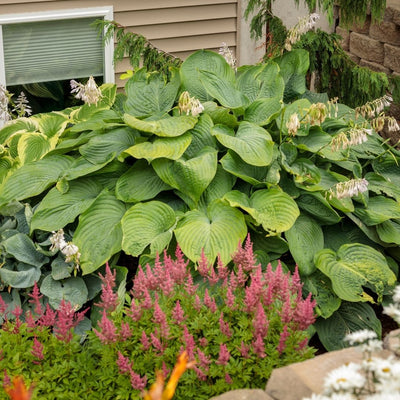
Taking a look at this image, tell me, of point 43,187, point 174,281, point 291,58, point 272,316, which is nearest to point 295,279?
point 272,316

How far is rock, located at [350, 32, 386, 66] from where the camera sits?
6547 mm

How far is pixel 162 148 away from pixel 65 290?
0.86m

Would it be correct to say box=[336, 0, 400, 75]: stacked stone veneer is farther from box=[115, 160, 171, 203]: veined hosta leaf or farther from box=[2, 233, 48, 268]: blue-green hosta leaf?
box=[2, 233, 48, 268]: blue-green hosta leaf

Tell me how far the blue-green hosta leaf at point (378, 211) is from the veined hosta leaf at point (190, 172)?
2.78 ft

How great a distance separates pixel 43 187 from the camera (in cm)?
400

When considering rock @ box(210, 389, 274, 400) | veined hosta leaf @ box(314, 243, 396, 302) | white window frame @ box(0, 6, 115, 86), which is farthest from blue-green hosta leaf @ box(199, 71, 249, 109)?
rock @ box(210, 389, 274, 400)

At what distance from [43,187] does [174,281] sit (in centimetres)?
131

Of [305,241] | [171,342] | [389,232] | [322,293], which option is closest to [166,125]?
Result: [305,241]

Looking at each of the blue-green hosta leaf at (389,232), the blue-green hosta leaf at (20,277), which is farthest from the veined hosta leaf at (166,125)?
the blue-green hosta leaf at (389,232)

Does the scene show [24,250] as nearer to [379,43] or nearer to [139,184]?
[139,184]

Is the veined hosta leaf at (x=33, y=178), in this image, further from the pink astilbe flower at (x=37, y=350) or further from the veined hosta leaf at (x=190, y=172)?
the pink astilbe flower at (x=37, y=350)

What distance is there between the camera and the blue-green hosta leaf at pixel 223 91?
4.14m

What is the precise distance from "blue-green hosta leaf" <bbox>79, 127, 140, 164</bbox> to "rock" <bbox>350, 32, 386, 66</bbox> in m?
3.22

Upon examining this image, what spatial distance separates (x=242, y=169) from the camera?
3.97 metres
